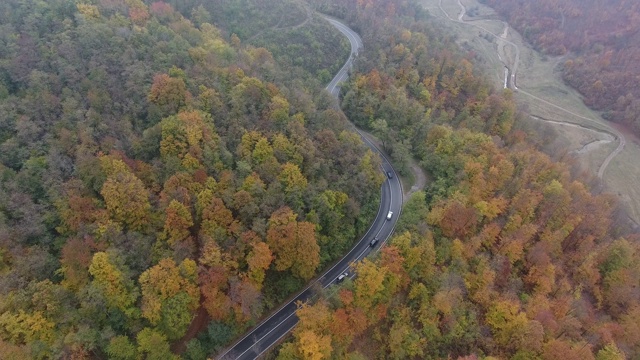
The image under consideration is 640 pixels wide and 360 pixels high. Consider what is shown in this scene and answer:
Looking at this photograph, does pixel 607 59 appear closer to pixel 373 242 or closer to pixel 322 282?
pixel 373 242

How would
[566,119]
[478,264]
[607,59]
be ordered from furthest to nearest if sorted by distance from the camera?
[607,59]
[566,119]
[478,264]

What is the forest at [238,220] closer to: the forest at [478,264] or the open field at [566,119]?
the forest at [478,264]

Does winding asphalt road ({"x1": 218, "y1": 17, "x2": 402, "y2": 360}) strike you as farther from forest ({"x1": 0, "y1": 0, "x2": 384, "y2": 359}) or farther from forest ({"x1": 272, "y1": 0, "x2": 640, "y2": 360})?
forest ({"x1": 272, "y1": 0, "x2": 640, "y2": 360})

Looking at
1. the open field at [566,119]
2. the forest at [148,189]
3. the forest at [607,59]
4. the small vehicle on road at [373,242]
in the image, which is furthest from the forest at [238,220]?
the forest at [607,59]

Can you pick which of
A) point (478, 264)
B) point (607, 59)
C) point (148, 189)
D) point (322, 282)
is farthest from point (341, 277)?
point (607, 59)

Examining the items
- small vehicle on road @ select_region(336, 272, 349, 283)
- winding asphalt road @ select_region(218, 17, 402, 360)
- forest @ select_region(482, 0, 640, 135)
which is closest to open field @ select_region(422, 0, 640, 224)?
forest @ select_region(482, 0, 640, 135)

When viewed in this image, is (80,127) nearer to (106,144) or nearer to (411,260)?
(106,144)

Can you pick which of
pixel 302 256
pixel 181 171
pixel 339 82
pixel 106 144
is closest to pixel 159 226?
pixel 181 171
